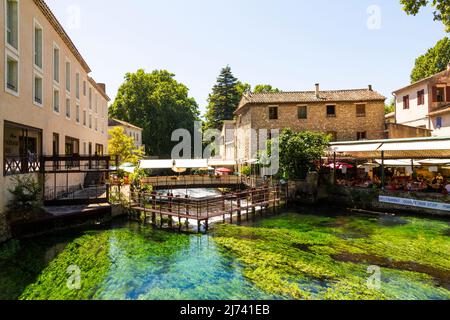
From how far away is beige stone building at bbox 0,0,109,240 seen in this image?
13.5 m

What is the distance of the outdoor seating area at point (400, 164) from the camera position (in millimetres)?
19797

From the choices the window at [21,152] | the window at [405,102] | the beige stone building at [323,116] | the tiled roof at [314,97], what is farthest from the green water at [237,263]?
the window at [405,102]

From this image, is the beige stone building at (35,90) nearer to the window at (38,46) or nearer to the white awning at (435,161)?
the window at (38,46)

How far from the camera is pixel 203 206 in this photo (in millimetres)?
17031

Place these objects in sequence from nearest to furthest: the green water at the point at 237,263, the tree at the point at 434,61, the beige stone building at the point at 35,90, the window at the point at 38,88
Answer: the green water at the point at 237,263 → the beige stone building at the point at 35,90 → the window at the point at 38,88 → the tree at the point at 434,61

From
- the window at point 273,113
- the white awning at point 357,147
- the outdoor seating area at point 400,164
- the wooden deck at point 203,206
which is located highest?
the window at point 273,113

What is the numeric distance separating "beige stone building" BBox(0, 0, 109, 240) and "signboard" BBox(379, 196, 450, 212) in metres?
22.7

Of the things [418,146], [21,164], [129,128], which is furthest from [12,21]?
[129,128]

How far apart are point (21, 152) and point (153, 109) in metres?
33.3

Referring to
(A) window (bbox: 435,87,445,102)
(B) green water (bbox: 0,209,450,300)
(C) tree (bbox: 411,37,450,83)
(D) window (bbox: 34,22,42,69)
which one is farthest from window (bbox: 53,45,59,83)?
(C) tree (bbox: 411,37,450,83)

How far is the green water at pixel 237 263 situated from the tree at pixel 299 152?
9537 mm

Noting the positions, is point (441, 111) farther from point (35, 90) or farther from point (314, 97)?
point (35, 90)

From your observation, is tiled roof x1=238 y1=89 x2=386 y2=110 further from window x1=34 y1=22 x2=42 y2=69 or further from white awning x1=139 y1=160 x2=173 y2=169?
window x1=34 y1=22 x2=42 y2=69
